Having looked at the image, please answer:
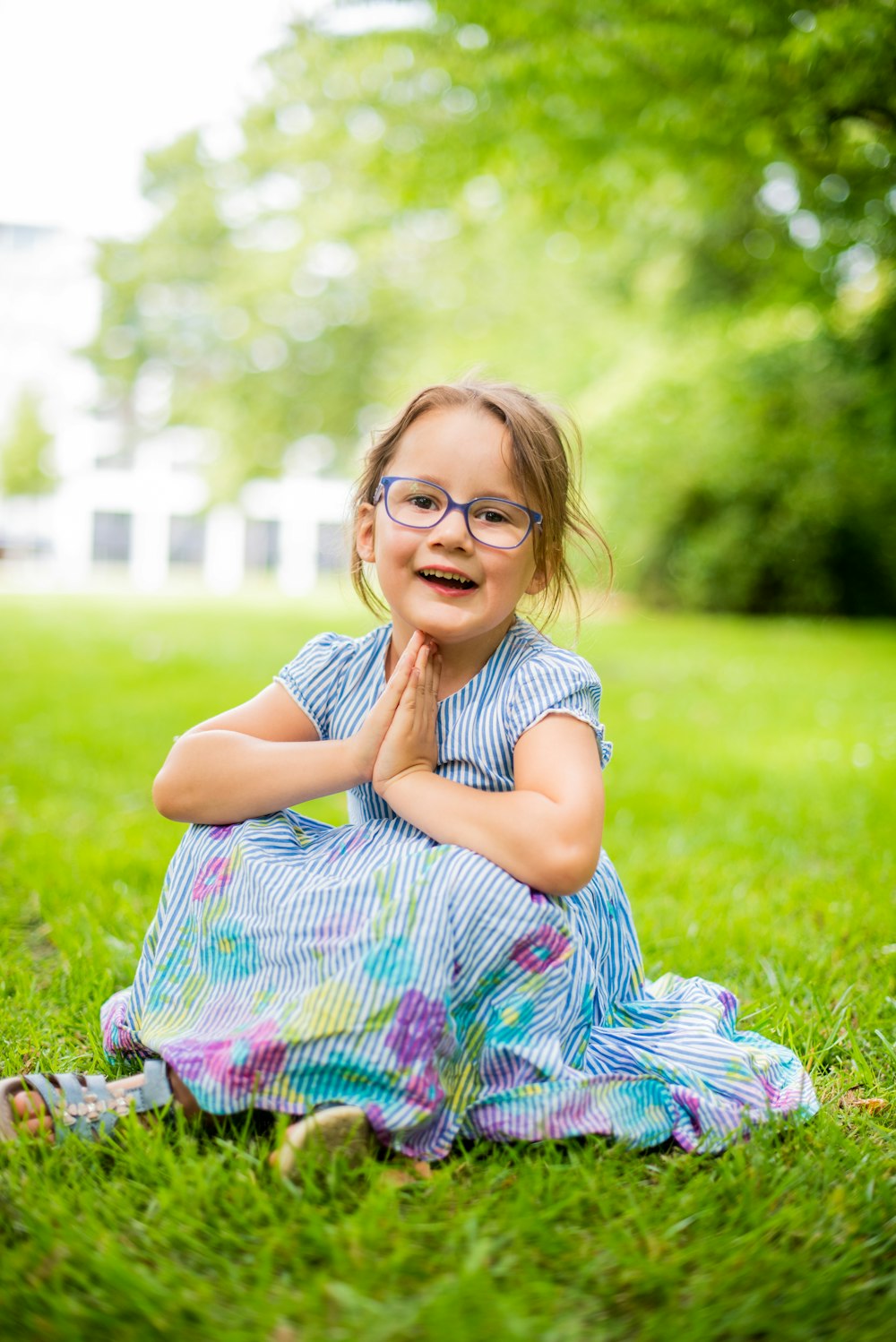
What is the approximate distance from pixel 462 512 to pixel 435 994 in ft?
2.61

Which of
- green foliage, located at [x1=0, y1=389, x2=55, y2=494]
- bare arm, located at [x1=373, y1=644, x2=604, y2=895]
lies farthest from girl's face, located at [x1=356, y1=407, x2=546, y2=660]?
green foliage, located at [x1=0, y1=389, x2=55, y2=494]

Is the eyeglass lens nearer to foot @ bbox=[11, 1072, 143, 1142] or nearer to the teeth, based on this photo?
the teeth

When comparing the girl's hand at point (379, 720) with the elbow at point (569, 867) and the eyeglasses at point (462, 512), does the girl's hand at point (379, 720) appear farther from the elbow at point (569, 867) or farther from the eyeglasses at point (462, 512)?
the elbow at point (569, 867)

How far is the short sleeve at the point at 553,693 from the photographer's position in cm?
190

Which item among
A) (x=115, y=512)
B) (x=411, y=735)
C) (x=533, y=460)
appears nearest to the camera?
(x=411, y=735)

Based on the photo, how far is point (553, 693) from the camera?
1.92 m

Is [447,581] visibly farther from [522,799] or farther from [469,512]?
[522,799]

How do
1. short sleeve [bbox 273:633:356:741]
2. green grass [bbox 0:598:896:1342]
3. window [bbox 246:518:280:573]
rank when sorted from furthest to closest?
1. window [bbox 246:518:280:573]
2. short sleeve [bbox 273:633:356:741]
3. green grass [bbox 0:598:896:1342]

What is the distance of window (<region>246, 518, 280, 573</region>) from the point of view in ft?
148

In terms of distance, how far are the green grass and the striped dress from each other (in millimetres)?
73

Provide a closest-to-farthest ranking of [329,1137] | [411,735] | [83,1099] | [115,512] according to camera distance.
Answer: [329,1137] < [83,1099] < [411,735] < [115,512]

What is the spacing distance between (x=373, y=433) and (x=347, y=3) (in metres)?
6.45

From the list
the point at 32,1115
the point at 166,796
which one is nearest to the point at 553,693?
the point at 166,796

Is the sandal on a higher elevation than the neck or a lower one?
lower
